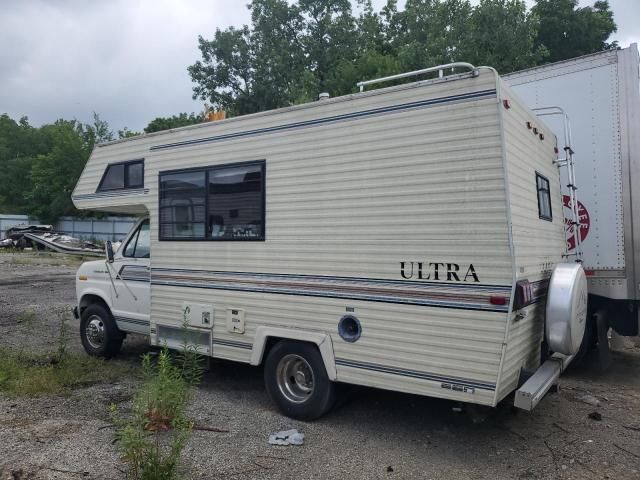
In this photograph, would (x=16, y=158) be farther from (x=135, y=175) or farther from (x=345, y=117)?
(x=345, y=117)

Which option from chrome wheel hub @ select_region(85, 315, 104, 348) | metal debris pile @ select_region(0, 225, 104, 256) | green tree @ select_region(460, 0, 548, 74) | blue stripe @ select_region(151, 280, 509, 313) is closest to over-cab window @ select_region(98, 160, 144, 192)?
blue stripe @ select_region(151, 280, 509, 313)

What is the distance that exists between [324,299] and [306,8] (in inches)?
1341

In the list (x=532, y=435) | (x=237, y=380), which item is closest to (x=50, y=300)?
(x=237, y=380)

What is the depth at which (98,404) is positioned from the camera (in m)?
5.35

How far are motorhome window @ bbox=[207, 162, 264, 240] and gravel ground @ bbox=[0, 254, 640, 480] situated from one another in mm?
1772

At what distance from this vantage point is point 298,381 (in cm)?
503

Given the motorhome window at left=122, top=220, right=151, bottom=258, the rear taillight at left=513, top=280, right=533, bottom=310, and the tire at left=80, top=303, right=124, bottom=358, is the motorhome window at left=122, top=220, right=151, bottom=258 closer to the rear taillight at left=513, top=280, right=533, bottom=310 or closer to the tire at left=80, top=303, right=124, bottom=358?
the tire at left=80, top=303, right=124, bottom=358

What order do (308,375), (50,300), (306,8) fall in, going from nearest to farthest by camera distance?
(308,375)
(50,300)
(306,8)

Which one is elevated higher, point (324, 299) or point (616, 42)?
point (616, 42)

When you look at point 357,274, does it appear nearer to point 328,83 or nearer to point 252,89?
point 328,83

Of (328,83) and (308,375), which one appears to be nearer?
(308,375)

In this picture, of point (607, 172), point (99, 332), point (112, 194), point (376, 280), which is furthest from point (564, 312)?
point (99, 332)

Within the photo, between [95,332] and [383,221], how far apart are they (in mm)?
4761

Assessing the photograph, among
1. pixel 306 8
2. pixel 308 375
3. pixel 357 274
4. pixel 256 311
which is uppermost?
pixel 306 8
